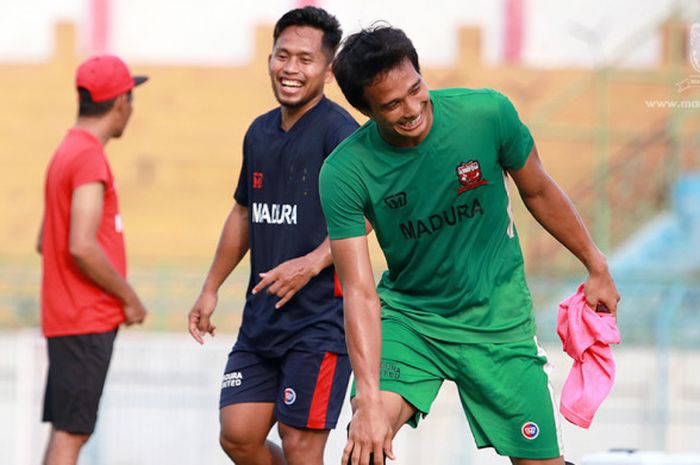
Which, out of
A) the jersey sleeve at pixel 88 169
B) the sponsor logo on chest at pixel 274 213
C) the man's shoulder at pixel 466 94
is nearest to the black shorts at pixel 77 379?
the jersey sleeve at pixel 88 169

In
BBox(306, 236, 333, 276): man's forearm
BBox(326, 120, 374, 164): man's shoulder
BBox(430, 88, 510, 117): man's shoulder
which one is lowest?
BBox(306, 236, 333, 276): man's forearm

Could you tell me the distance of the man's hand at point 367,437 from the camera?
4.05 meters

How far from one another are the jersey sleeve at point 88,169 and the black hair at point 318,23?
49.1 inches

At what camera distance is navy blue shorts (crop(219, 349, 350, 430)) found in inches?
203

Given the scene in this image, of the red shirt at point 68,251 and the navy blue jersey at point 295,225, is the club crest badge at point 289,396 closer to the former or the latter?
the navy blue jersey at point 295,225

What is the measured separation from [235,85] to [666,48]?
26.5 ft

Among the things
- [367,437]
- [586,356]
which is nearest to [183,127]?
[586,356]

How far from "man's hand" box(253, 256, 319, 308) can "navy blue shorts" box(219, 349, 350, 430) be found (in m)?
0.31

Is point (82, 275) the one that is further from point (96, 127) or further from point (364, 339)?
point (364, 339)

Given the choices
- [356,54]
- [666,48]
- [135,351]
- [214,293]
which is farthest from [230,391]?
[666,48]

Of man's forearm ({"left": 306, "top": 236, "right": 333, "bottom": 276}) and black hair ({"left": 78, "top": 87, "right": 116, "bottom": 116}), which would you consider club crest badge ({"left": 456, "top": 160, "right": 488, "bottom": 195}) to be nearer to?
man's forearm ({"left": 306, "top": 236, "right": 333, "bottom": 276})

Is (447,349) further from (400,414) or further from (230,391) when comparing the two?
(230,391)

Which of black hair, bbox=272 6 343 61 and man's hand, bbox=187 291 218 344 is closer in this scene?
black hair, bbox=272 6 343 61

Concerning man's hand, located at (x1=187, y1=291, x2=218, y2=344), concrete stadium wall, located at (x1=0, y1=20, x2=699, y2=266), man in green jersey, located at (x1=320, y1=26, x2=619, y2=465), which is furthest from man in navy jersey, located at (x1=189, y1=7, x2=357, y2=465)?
concrete stadium wall, located at (x1=0, y1=20, x2=699, y2=266)
